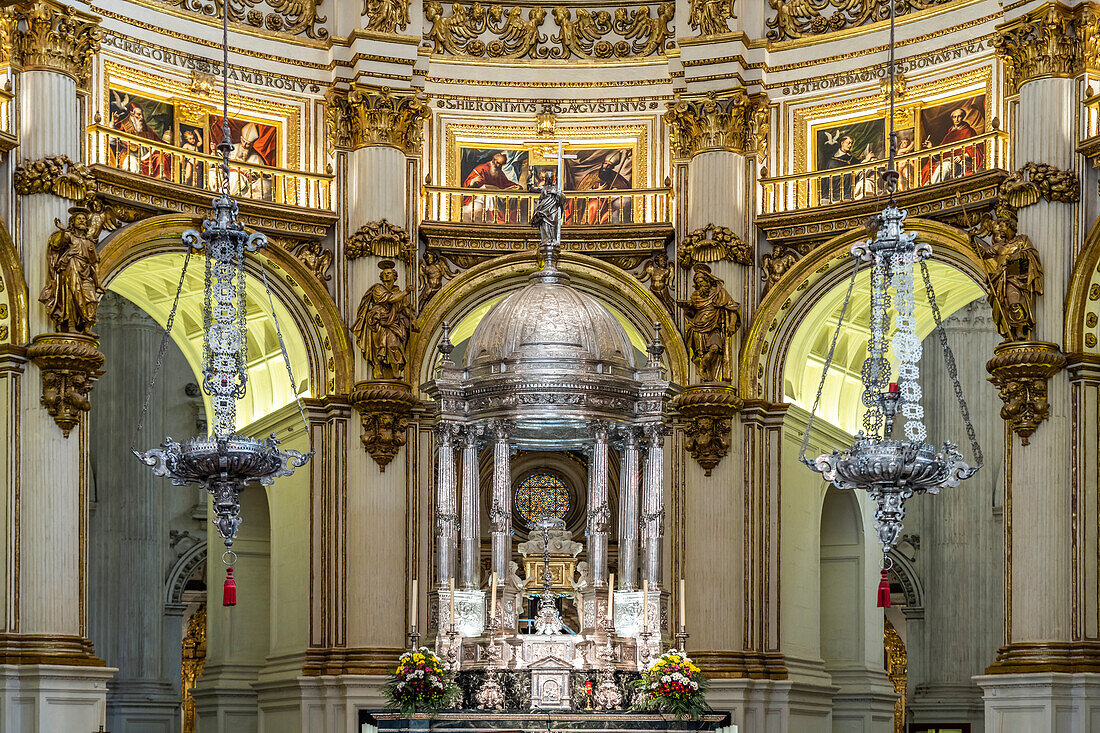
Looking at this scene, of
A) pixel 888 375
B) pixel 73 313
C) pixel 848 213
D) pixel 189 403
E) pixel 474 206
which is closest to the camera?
pixel 888 375

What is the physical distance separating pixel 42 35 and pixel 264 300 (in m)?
5.96

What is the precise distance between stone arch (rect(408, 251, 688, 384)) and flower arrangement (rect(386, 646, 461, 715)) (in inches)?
264

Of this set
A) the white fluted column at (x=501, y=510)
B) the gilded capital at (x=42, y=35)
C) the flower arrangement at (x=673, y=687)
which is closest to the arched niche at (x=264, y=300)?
the gilded capital at (x=42, y=35)

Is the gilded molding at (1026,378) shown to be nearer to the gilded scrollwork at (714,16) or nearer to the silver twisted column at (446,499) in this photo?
the gilded scrollwork at (714,16)

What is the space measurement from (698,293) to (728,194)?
1.76 meters

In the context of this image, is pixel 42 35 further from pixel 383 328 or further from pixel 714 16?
pixel 714 16

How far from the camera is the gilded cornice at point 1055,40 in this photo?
29.2 meters

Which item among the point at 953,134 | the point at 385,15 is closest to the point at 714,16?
the point at 953,134

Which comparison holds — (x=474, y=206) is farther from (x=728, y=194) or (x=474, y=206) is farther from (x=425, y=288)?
(x=728, y=194)

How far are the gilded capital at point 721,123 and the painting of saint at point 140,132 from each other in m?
8.33

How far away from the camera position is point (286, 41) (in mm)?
32812

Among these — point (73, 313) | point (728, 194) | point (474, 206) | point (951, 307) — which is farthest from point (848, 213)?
point (73, 313)

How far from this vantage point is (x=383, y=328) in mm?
31594

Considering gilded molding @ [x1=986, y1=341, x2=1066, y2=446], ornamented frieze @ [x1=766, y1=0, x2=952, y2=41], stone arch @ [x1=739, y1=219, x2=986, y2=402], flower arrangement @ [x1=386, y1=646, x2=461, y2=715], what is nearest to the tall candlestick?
flower arrangement @ [x1=386, y1=646, x2=461, y2=715]
